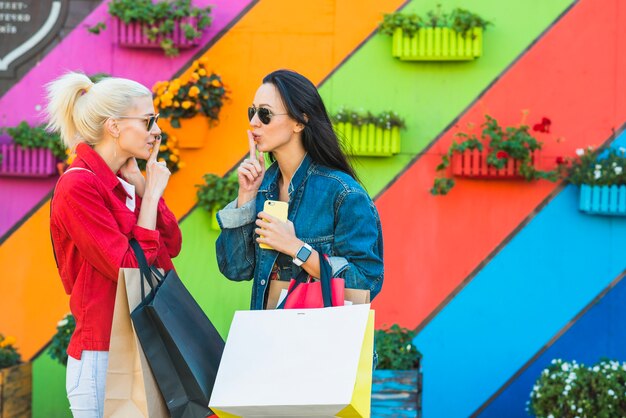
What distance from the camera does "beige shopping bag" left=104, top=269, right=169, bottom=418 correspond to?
2830mm

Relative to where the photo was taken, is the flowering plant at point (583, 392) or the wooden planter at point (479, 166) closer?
the flowering plant at point (583, 392)

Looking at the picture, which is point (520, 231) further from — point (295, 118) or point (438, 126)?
point (295, 118)

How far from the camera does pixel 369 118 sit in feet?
17.6

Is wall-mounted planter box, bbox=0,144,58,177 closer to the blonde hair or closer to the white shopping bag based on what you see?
the blonde hair

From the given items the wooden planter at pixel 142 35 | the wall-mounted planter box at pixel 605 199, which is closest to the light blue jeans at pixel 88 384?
the wooden planter at pixel 142 35

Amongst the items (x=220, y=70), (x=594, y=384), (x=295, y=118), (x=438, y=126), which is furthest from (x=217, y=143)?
(x=295, y=118)

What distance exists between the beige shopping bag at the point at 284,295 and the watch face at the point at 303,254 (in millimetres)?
134

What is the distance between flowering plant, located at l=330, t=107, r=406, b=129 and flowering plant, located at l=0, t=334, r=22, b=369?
2.05 metres

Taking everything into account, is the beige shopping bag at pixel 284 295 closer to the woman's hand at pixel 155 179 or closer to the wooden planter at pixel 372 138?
the woman's hand at pixel 155 179

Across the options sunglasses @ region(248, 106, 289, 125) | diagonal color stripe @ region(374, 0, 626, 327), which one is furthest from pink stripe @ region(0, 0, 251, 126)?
sunglasses @ region(248, 106, 289, 125)

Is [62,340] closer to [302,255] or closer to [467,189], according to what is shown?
[467,189]

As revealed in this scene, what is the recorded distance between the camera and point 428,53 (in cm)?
532

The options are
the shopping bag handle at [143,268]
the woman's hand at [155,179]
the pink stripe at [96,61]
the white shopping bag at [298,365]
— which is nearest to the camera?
the white shopping bag at [298,365]

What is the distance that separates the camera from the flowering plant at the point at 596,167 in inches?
203
